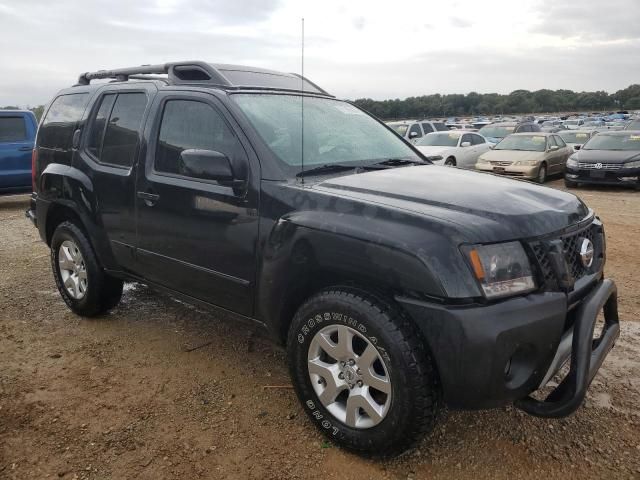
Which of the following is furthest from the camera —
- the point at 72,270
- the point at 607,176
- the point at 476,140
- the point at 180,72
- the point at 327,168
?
the point at 476,140

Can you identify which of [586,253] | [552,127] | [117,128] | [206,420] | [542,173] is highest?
[117,128]

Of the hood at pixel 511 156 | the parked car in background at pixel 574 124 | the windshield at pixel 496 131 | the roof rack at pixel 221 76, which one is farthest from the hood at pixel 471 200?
the parked car in background at pixel 574 124

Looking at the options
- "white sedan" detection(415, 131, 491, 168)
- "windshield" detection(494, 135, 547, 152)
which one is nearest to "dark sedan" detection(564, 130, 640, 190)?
"windshield" detection(494, 135, 547, 152)

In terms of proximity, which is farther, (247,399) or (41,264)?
(41,264)

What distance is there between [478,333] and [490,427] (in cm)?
100

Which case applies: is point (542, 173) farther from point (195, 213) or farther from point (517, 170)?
point (195, 213)

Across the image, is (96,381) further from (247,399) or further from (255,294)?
(255,294)

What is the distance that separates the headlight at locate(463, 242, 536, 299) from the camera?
7.42 ft

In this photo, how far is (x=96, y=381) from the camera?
11.2ft

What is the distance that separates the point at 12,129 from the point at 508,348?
35.5 ft

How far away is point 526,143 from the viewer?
47.9 ft

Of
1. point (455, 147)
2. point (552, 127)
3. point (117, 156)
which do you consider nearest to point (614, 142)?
point (455, 147)

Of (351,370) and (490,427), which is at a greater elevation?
(351,370)

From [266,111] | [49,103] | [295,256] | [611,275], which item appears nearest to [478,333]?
[295,256]
